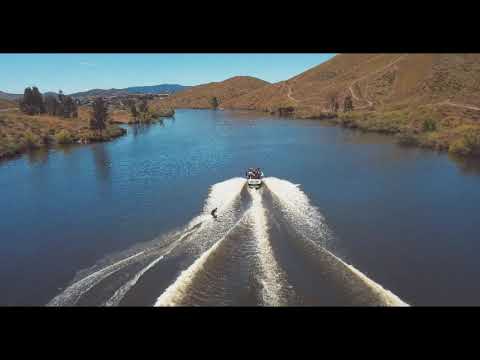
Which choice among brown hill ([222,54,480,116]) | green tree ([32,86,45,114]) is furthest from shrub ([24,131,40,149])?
brown hill ([222,54,480,116])

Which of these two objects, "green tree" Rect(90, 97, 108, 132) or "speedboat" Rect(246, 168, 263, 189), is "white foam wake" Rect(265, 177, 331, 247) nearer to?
"speedboat" Rect(246, 168, 263, 189)

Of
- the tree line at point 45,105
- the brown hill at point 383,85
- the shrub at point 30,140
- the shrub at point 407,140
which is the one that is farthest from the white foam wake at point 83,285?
the tree line at point 45,105

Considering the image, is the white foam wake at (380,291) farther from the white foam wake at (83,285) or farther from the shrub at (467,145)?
the shrub at (467,145)

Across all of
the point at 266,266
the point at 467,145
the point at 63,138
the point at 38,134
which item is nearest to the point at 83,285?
the point at 266,266

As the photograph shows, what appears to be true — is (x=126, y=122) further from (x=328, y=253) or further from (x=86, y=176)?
(x=328, y=253)

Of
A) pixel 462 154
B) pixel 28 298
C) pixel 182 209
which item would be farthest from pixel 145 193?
pixel 462 154
